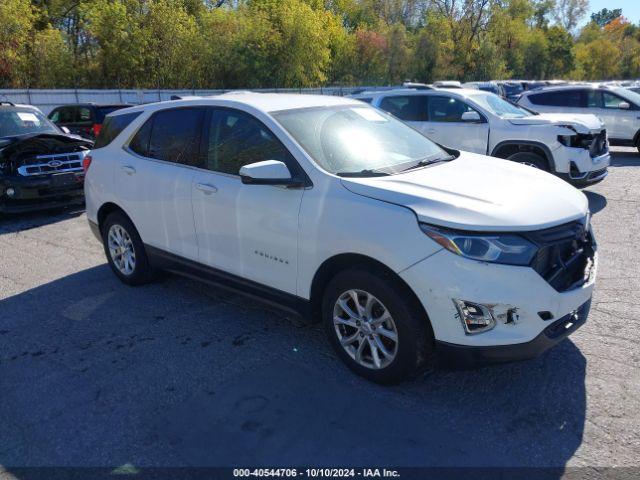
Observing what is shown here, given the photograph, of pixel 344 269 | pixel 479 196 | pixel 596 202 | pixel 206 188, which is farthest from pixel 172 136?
pixel 596 202

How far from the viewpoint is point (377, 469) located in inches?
107

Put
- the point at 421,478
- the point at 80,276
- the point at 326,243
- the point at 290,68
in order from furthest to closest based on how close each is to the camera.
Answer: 1. the point at 290,68
2. the point at 80,276
3. the point at 326,243
4. the point at 421,478

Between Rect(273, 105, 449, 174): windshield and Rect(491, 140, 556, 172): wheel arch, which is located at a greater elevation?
Rect(273, 105, 449, 174): windshield

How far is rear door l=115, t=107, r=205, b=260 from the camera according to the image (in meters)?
4.41

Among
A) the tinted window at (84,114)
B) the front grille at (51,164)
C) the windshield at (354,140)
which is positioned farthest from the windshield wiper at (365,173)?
the tinted window at (84,114)

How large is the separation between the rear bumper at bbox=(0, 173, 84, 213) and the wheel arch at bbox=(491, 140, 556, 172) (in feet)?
21.5

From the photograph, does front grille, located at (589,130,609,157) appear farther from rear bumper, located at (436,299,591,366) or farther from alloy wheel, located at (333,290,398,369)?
alloy wheel, located at (333,290,398,369)

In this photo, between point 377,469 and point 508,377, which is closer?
point 377,469

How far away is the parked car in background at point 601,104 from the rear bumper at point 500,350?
11328 millimetres

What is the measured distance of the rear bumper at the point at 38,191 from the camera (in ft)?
24.7

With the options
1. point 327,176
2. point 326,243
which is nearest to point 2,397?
point 326,243

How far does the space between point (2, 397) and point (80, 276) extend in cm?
233

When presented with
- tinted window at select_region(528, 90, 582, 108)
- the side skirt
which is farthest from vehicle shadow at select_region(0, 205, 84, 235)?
tinted window at select_region(528, 90, 582, 108)

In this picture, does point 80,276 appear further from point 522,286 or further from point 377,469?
point 522,286
